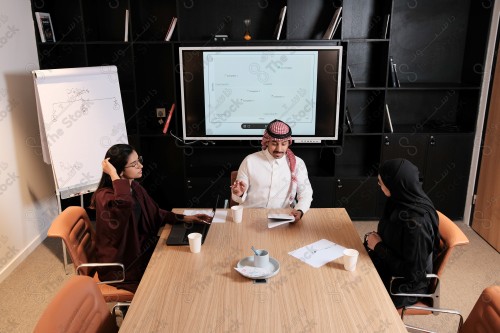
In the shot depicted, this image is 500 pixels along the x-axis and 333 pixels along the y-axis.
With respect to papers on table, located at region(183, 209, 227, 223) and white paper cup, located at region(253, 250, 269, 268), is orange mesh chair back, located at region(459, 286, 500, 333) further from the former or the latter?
papers on table, located at region(183, 209, 227, 223)

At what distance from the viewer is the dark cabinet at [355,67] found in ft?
13.8

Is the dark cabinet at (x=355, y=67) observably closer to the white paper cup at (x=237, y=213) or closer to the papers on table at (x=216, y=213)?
the papers on table at (x=216, y=213)

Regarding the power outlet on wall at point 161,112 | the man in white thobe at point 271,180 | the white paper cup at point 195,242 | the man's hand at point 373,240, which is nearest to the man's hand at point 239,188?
the man in white thobe at point 271,180

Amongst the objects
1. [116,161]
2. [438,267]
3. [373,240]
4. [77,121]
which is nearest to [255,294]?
[373,240]

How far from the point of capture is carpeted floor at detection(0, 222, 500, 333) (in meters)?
2.91

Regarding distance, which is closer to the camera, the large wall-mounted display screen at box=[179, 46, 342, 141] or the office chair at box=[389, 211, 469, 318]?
the office chair at box=[389, 211, 469, 318]

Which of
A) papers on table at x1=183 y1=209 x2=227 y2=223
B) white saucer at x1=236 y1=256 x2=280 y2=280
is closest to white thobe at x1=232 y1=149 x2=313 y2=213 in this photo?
papers on table at x1=183 y1=209 x2=227 y2=223

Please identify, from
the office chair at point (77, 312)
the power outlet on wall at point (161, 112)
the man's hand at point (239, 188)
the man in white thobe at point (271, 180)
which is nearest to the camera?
the office chair at point (77, 312)

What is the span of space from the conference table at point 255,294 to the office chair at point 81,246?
0.39 m

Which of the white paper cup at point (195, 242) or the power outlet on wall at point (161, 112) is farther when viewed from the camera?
the power outlet on wall at point (161, 112)

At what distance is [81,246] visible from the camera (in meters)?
2.51

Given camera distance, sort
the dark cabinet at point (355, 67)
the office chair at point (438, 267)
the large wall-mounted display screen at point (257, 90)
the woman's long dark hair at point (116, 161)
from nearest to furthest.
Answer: the office chair at point (438, 267), the woman's long dark hair at point (116, 161), the large wall-mounted display screen at point (257, 90), the dark cabinet at point (355, 67)

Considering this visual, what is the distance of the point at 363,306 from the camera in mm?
1755

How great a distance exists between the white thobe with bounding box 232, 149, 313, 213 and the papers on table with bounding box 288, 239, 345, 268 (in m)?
0.80
